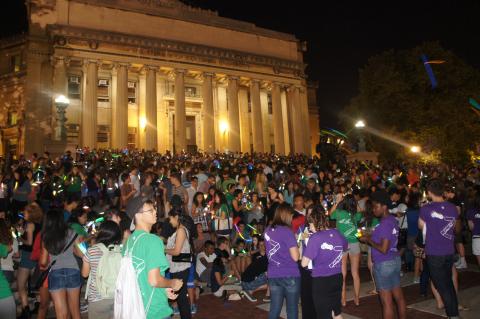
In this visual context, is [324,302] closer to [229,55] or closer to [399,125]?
[399,125]

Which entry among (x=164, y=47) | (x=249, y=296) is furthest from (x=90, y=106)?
(x=249, y=296)

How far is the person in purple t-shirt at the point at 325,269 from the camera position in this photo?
5332 millimetres

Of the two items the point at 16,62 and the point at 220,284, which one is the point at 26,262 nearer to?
the point at 220,284

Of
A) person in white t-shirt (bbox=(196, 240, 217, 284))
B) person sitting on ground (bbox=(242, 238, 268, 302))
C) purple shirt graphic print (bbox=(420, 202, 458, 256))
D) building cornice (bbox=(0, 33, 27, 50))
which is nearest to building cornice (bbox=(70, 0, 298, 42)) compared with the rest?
building cornice (bbox=(0, 33, 27, 50))

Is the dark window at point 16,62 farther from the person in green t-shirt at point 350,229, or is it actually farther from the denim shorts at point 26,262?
the person in green t-shirt at point 350,229

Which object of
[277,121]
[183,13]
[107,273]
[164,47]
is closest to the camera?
[107,273]

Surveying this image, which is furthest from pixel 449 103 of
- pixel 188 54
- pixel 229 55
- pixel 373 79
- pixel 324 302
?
A: pixel 324 302

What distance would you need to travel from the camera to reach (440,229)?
6277 mm

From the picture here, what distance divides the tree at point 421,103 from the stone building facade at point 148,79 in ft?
33.7

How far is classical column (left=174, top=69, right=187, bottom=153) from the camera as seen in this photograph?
39.3 metres

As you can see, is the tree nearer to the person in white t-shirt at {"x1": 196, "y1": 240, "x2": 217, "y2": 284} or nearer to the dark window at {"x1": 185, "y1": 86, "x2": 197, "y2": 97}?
the dark window at {"x1": 185, "y1": 86, "x2": 197, "y2": 97}

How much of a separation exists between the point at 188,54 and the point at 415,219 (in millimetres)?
35386

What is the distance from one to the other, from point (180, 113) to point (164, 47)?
7.03m

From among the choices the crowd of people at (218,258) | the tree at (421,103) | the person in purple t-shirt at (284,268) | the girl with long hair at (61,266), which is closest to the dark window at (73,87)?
the tree at (421,103)
